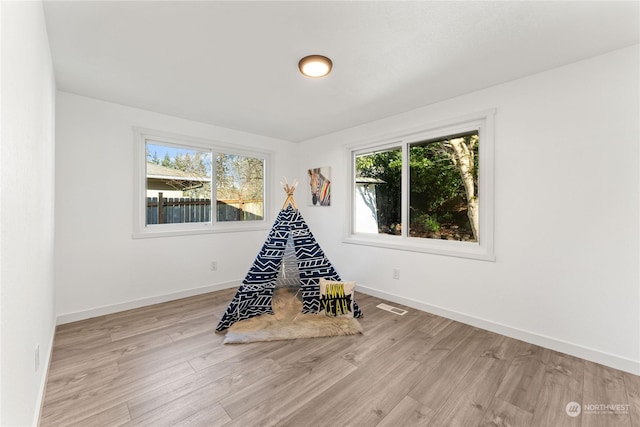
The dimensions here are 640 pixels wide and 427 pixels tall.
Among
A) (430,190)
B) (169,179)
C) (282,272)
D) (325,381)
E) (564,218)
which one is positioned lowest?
(325,381)

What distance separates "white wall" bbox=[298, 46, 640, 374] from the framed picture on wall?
1.84 m

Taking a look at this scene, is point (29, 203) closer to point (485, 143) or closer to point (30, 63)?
point (30, 63)

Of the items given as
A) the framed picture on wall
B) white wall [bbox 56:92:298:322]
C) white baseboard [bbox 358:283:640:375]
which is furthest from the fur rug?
the framed picture on wall

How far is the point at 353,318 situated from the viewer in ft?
9.18

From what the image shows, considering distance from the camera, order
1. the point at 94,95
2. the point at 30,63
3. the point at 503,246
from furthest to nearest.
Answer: the point at 94,95 → the point at 503,246 → the point at 30,63

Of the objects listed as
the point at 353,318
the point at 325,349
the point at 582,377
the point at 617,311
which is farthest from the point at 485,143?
the point at 325,349

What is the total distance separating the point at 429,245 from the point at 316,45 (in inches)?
92.5

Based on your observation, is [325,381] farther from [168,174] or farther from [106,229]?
[168,174]

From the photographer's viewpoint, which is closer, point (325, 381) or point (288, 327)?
point (325, 381)

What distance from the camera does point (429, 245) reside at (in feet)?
10.3

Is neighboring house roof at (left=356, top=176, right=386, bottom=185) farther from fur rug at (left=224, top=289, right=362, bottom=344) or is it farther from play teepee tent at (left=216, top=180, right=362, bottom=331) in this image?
fur rug at (left=224, top=289, right=362, bottom=344)

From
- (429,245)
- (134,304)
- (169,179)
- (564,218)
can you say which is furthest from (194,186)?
(564,218)

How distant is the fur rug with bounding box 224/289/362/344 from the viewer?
95.4 inches

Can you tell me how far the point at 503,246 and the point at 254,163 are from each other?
3459mm
